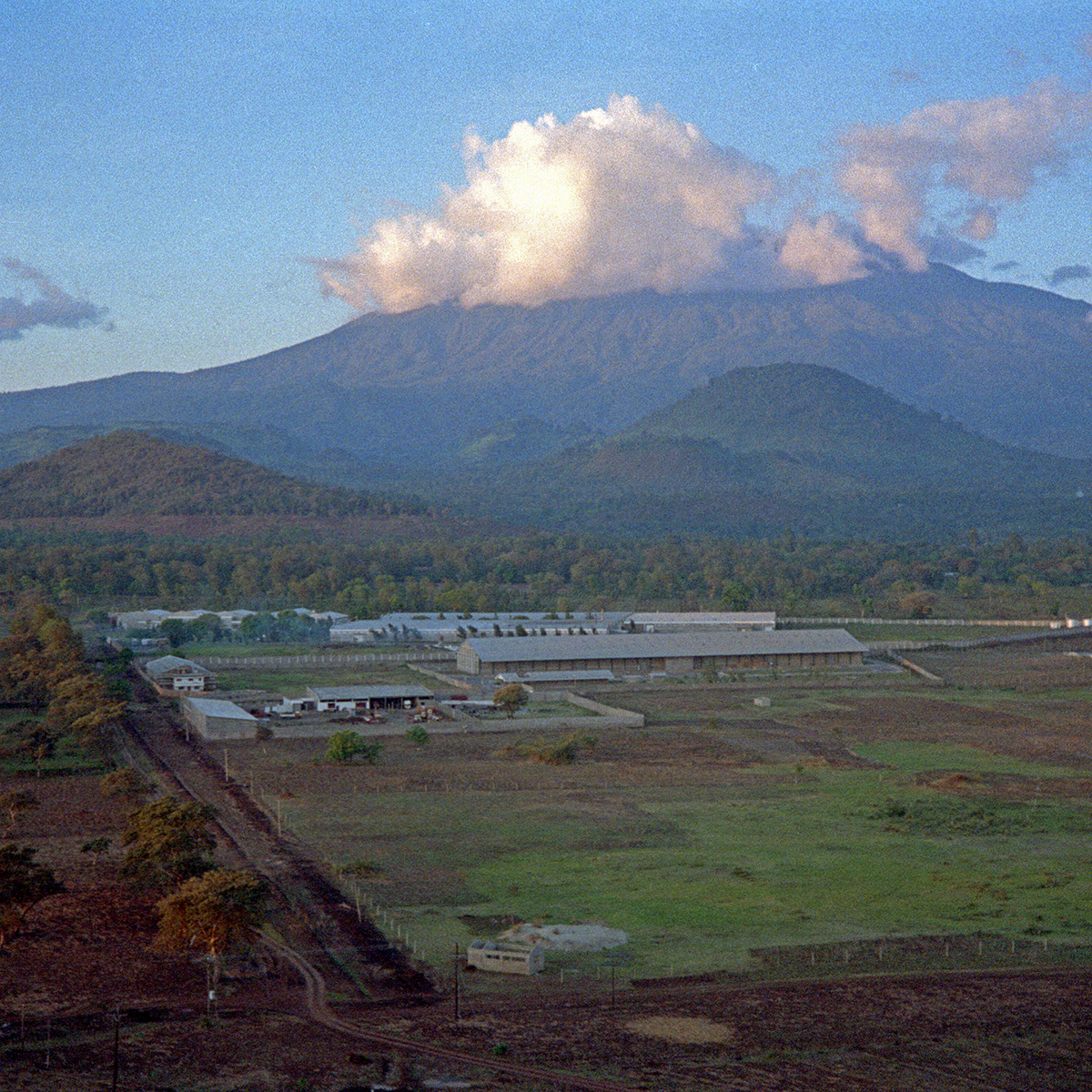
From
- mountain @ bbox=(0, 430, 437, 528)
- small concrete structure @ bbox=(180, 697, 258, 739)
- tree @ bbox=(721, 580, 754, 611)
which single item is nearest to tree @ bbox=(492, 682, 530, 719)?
small concrete structure @ bbox=(180, 697, 258, 739)

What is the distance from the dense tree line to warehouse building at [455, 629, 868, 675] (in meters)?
21.9

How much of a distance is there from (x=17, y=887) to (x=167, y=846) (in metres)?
3.06

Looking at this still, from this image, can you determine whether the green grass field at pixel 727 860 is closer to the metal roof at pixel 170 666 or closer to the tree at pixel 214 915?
the tree at pixel 214 915

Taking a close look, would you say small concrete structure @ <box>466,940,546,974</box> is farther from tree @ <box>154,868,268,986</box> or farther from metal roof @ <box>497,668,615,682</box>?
metal roof @ <box>497,668,615,682</box>

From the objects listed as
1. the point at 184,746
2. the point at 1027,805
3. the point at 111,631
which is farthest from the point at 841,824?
the point at 111,631

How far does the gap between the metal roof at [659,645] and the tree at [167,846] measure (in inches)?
1511

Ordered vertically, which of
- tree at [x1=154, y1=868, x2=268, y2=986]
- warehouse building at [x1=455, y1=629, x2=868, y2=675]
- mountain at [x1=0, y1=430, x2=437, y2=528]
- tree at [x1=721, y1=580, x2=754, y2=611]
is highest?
mountain at [x1=0, y1=430, x2=437, y2=528]

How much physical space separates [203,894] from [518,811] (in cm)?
1399

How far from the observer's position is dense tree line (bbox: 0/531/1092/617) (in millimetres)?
104562

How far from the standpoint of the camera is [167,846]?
93.2ft

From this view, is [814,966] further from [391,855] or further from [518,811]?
[518,811]

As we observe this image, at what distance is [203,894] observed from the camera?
2491 cm

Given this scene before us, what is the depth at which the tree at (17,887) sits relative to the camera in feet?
86.0

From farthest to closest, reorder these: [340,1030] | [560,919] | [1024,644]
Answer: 1. [1024,644]
2. [560,919]
3. [340,1030]
